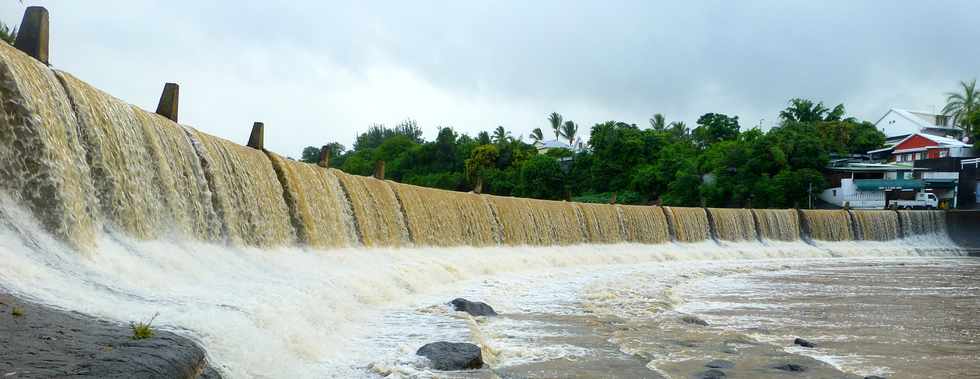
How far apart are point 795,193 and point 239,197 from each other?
45936 millimetres

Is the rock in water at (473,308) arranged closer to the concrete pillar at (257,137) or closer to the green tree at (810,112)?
the concrete pillar at (257,137)

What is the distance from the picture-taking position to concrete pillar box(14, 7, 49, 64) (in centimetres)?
952

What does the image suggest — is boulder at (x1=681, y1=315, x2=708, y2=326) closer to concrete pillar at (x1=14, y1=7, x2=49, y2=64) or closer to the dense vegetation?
concrete pillar at (x1=14, y1=7, x2=49, y2=64)

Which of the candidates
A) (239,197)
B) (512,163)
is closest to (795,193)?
(512,163)

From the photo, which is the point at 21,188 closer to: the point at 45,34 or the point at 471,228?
the point at 45,34

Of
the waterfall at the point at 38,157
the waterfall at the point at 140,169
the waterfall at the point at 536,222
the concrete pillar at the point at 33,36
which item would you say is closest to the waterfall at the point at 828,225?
the waterfall at the point at 536,222

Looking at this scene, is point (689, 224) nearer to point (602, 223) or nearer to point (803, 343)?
point (602, 223)

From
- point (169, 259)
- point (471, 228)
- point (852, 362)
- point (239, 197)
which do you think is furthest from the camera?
point (471, 228)

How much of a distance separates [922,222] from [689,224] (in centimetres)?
1658

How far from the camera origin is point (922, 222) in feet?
140

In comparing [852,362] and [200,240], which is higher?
[200,240]

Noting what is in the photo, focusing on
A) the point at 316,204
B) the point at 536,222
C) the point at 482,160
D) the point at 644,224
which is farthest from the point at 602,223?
the point at 482,160

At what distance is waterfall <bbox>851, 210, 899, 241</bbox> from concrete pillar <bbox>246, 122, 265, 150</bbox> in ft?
113

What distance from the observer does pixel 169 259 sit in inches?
377
